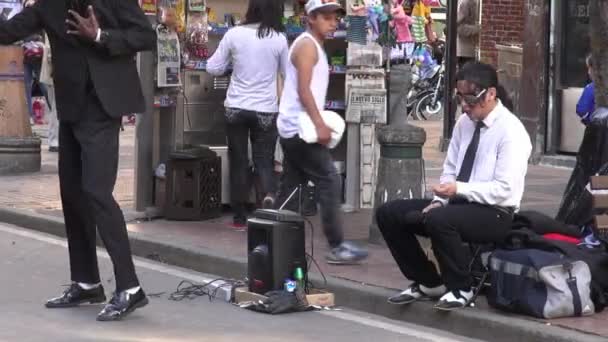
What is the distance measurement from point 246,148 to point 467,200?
3.52 metres

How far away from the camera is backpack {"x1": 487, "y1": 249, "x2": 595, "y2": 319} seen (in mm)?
7375

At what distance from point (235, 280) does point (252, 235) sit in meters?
0.96

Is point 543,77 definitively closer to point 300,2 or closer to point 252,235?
point 300,2

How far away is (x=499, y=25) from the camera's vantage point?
17.3 m

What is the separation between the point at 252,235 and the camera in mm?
8383

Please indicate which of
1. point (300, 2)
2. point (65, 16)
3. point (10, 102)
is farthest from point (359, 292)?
point (10, 102)

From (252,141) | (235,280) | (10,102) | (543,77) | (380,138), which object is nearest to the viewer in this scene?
(235,280)

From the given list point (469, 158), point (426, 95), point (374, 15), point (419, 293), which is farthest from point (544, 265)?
point (426, 95)

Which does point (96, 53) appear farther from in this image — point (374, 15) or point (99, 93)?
point (374, 15)

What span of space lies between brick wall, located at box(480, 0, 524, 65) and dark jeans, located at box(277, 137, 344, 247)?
826cm

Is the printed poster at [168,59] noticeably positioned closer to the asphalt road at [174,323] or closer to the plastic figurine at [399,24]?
the plastic figurine at [399,24]

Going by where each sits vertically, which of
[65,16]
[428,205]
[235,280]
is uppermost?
[65,16]

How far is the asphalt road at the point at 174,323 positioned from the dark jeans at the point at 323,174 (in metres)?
0.94

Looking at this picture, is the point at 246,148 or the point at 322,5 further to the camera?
the point at 246,148
